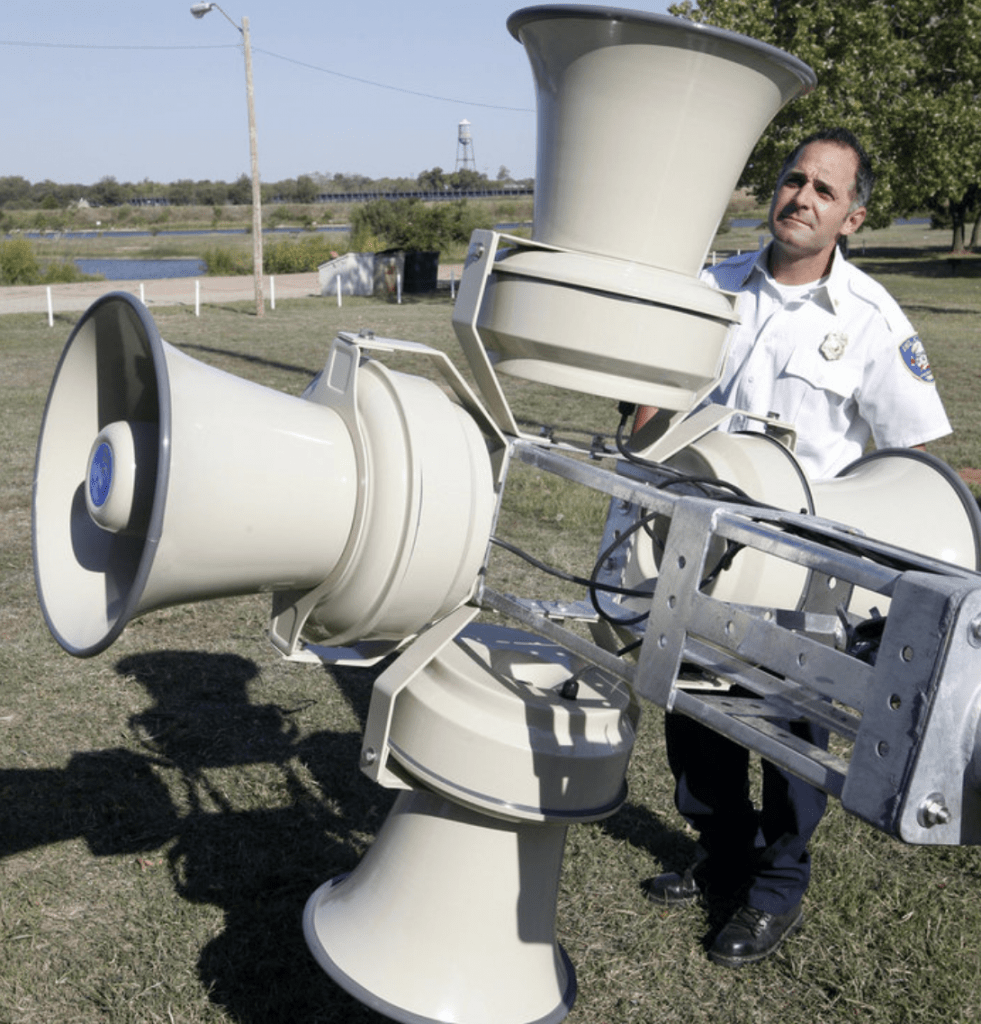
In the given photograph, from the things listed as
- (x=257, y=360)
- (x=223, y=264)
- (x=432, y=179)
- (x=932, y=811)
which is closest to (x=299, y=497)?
(x=932, y=811)

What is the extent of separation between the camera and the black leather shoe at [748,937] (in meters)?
2.97

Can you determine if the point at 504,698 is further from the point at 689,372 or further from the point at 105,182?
the point at 105,182

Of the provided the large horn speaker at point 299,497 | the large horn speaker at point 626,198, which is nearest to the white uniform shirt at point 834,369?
the large horn speaker at point 626,198

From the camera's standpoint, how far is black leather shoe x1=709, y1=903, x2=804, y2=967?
2969 millimetres

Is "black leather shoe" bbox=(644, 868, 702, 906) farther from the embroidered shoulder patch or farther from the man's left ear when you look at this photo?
the man's left ear

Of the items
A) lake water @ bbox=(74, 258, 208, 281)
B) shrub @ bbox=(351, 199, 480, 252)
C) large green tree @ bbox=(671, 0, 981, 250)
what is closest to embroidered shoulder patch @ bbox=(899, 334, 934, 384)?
large green tree @ bbox=(671, 0, 981, 250)

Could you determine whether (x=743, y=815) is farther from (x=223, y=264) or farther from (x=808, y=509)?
(x=223, y=264)

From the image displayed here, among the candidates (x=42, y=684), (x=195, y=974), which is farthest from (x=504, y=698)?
(x=42, y=684)

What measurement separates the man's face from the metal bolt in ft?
6.27

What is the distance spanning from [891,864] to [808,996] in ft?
2.25

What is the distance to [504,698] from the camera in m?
1.92

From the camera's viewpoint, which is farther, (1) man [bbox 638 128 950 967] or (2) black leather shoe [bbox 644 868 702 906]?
(2) black leather shoe [bbox 644 868 702 906]

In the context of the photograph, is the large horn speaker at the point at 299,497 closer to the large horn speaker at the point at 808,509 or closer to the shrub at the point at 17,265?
the large horn speaker at the point at 808,509

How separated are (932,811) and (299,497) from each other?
0.96 m
